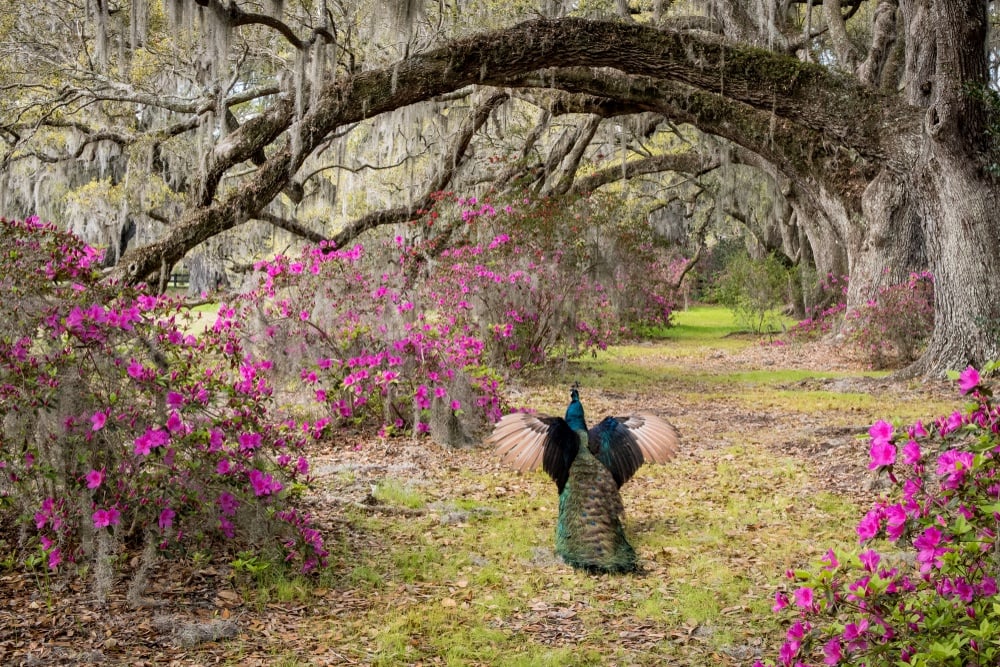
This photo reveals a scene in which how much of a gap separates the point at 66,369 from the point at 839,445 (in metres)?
5.97

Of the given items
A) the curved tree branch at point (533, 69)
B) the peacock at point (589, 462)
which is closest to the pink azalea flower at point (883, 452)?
the peacock at point (589, 462)

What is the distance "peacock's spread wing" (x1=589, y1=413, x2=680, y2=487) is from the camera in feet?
16.2

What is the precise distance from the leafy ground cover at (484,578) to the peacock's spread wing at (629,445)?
1.83 ft

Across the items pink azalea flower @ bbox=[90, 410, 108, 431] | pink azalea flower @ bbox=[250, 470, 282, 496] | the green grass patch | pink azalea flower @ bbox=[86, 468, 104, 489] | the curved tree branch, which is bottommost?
the green grass patch

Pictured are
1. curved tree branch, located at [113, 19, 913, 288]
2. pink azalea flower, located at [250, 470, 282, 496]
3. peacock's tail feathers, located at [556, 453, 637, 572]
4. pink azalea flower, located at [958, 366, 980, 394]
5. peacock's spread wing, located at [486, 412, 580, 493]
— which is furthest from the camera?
curved tree branch, located at [113, 19, 913, 288]

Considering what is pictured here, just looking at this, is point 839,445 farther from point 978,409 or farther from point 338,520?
point 978,409

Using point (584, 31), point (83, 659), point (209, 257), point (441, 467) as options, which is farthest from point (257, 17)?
point (209, 257)

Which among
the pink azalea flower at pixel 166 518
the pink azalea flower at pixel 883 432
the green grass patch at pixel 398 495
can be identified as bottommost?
the green grass patch at pixel 398 495

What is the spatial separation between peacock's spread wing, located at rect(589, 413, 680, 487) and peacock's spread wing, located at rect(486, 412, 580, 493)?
A: 6.2 inches

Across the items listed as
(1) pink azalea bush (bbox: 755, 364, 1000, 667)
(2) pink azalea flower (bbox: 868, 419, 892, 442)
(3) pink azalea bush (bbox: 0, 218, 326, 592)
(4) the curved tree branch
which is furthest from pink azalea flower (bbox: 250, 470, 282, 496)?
(4) the curved tree branch

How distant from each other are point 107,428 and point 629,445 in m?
2.72

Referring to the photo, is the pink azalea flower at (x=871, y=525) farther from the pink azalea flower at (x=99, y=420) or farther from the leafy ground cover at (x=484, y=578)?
the pink azalea flower at (x=99, y=420)

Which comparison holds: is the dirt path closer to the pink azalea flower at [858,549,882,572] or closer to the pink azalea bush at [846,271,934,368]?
the pink azalea flower at [858,549,882,572]

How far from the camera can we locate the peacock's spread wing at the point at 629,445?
195 inches
